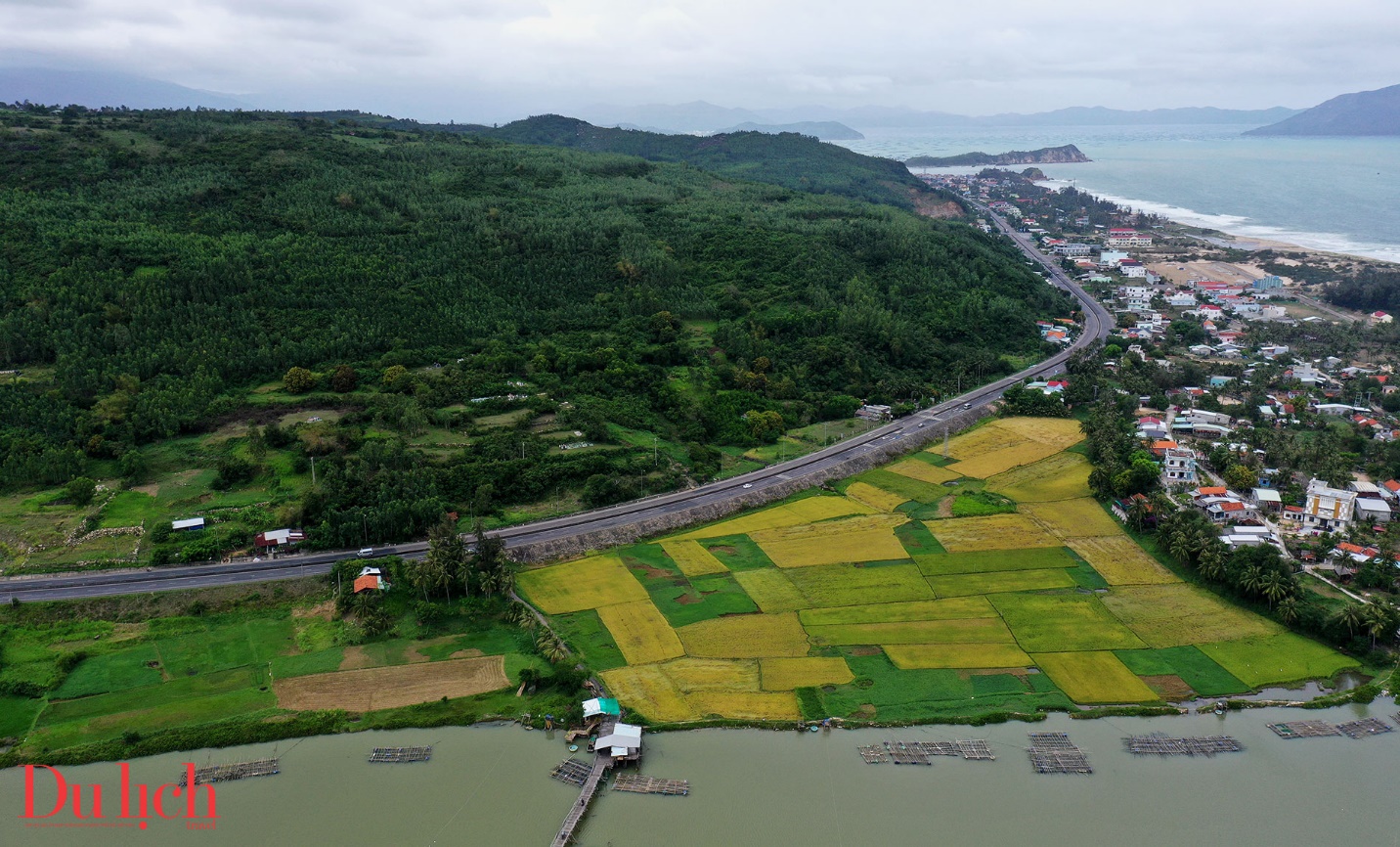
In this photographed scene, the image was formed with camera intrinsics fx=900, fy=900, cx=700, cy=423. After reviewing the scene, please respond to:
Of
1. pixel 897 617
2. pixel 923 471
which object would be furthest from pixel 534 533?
pixel 923 471

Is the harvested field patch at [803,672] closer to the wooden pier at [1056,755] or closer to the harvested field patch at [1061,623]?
the wooden pier at [1056,755]

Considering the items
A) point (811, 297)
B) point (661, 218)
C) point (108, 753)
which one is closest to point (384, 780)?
point (108, 753)

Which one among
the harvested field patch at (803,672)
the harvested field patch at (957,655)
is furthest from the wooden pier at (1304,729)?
the harvested field patch at (803,672)

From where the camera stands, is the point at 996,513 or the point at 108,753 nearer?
the point at 108,753

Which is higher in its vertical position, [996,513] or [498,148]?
[498,148]

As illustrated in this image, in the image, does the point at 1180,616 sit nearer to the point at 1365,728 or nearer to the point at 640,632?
the point at 1365,728

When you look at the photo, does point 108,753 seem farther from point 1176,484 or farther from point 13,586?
point 1176,484
